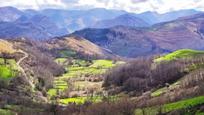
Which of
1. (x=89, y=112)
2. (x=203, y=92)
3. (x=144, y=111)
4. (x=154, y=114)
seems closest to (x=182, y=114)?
(x=154, y=114)

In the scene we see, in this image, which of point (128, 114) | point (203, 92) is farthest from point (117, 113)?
point (203, 92)

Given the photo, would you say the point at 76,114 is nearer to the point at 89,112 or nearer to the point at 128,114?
the point at 89,112

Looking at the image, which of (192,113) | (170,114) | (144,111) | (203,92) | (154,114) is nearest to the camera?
(192,113)

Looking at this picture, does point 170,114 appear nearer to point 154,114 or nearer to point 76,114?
point 154,114

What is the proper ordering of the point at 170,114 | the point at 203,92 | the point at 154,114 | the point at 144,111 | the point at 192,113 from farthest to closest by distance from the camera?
the point at 203,92, the point at 144,111, the point at 154,114, the point at 170,114, the point at 192,113

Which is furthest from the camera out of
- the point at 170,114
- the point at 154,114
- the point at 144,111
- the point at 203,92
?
the point at 203,92

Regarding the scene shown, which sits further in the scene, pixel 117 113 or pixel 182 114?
pixel 117 113

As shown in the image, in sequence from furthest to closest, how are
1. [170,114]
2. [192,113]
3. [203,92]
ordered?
[203,92] → [170,114] → [192,113]

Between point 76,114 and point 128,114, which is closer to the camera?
point 128,114
